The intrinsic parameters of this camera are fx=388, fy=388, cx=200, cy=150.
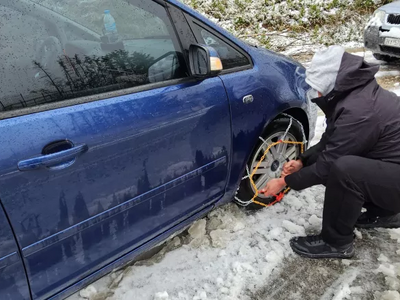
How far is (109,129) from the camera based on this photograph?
67.7 inches

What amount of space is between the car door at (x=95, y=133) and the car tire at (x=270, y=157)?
0.46 metres

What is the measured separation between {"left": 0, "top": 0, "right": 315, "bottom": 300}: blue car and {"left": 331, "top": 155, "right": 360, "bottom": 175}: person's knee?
0.56m

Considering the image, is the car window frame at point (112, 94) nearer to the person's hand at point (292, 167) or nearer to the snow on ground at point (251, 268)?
the person's hand at point (292, 167)

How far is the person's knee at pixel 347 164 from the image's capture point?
7.05 ft

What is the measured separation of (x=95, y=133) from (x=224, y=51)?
107 centimetres

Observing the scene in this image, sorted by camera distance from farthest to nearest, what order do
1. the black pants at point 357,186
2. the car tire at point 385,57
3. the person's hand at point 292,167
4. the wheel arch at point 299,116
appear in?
1. the car tire at point 385,57
2. the wheel arch at point 299,116
3. the person's hand at point 292,167
4. the black pants at point 357,186

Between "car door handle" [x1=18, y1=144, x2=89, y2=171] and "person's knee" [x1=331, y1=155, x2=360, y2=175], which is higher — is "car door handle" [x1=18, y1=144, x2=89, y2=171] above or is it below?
above

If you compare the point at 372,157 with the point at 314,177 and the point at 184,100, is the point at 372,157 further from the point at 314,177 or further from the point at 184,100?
the point at 184,100

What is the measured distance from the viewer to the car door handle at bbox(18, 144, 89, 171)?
4.85 ft

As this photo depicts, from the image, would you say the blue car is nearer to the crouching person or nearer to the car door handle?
the car door handle

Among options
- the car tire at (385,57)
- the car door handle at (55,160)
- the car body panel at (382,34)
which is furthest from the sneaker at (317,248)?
the car tire at (385,57)

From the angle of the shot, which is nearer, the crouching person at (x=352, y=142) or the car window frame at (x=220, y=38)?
the crouching person at (x=352, y=142)

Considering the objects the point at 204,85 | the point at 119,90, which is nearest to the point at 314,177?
the point at 204,85

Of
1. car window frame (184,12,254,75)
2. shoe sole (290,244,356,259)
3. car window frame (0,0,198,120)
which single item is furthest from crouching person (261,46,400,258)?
car window frame (0,0,198,120)
